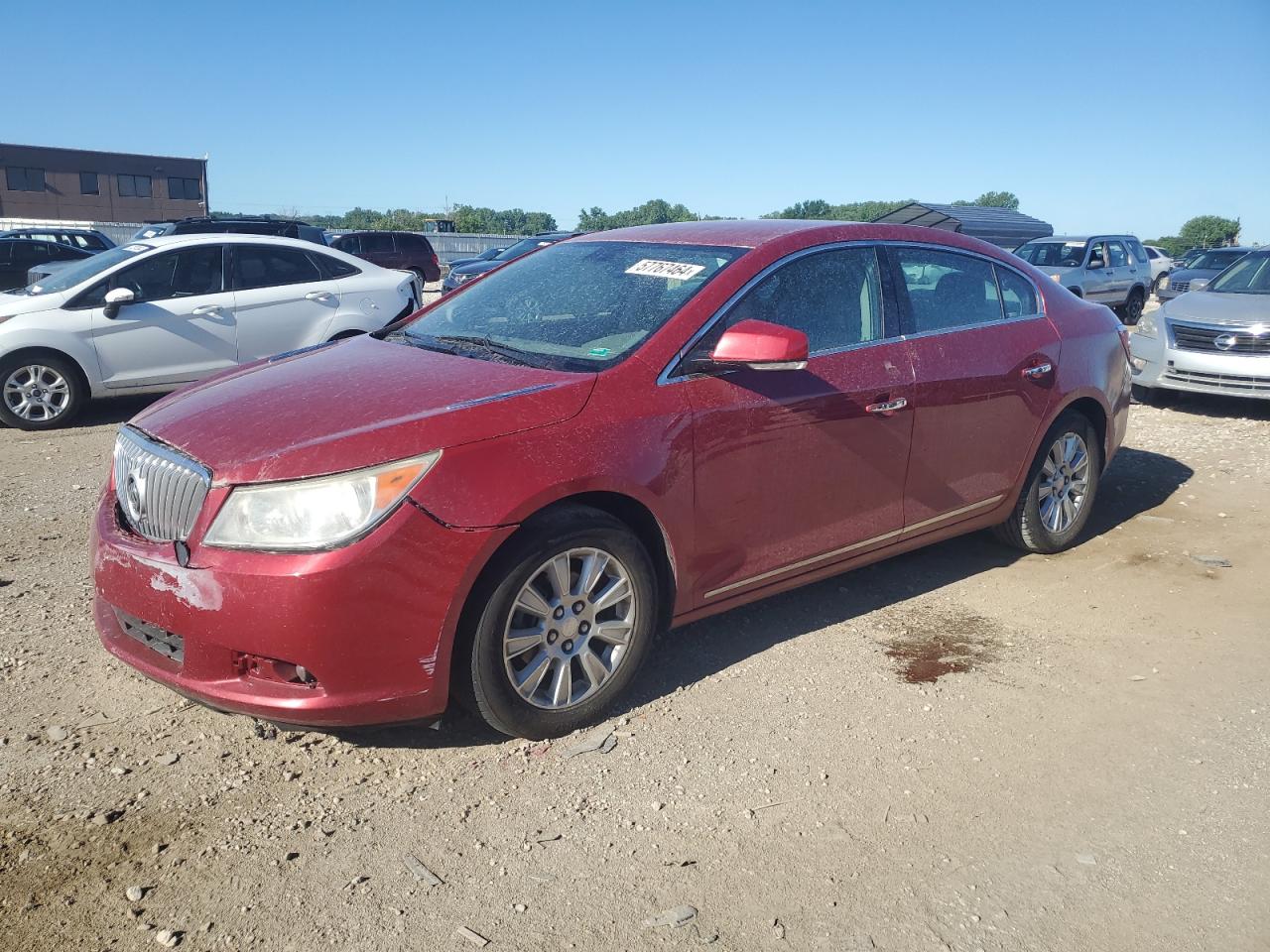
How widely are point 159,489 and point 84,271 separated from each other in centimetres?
679

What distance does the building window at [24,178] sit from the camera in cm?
5888

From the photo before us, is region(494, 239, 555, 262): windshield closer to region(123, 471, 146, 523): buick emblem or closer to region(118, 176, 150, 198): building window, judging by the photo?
region(123, 471, 146, 523): buick emblem

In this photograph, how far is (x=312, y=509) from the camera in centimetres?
300

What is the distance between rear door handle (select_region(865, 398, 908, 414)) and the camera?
426 cm

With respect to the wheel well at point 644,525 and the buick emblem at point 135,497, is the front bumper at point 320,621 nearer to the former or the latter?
the buick emblem at point 135,497

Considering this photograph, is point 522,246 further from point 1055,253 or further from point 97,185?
point 97,185

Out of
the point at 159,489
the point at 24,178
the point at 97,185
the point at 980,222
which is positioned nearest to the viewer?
the point at 159,489

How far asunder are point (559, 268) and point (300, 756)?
2.35 meters

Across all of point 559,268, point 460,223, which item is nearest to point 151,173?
point 460,223

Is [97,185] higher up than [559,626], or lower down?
higher up

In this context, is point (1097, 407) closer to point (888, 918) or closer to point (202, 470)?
point (888, 918)

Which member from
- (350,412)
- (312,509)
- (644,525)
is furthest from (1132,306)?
(312,509)

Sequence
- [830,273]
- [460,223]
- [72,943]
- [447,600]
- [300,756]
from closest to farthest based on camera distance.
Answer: [72,943] < [447,600] < [300,756] < [830,273] < [460,223]

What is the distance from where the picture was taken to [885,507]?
4.45 metres
